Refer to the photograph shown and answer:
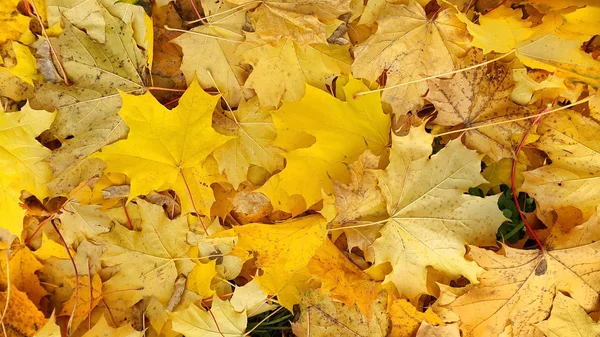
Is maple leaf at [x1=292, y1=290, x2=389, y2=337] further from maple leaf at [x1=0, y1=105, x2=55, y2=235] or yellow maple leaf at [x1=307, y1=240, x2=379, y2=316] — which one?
maple leaf at [x1=0, y1=105, x2=55, y2=235]

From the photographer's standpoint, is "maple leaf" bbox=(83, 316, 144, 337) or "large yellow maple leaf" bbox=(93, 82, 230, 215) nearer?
"large yellow maple leaf" bbox=(93, 82, 230, 215)

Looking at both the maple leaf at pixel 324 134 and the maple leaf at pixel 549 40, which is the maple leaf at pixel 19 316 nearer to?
the maple leaf at pixel 324 134

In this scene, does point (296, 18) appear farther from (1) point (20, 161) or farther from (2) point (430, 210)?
(1) point (20, 161)

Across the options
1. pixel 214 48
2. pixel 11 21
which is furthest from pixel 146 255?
pixel 11 21

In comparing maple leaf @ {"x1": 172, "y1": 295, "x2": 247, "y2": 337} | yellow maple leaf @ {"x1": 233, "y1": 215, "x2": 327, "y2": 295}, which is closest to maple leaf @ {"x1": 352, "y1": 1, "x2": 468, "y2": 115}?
yellow maple leaf @ {"x1": 233, "y1": 215, "x2": 327, "y2": 295}

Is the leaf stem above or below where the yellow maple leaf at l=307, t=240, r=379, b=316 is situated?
above

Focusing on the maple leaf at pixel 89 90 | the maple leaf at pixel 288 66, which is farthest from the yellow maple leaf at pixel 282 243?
the maple leaf at pixel 89 90
